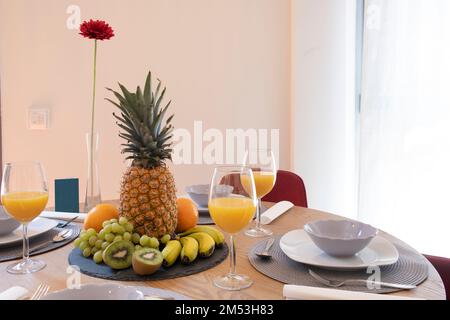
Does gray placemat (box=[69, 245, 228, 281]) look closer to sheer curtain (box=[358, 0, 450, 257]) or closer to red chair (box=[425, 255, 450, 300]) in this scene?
red chair (box=[425, 255, 450, 300])

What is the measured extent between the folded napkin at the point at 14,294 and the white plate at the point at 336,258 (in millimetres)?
568

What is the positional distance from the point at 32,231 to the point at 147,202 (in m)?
0.37

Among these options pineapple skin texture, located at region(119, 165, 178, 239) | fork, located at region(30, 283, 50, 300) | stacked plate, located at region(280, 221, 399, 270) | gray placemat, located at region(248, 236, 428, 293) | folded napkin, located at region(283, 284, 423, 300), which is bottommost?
fork, located at region(30, 283, 50, 300)

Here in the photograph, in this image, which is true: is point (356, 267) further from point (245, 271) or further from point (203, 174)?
point (203, 174)

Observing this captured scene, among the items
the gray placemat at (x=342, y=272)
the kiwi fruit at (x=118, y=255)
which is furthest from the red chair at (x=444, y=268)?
the kiwi fruit at (x=118, y=255)

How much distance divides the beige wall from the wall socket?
0.11 ft

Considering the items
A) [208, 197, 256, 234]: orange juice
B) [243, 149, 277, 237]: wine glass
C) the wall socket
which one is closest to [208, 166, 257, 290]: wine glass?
[208, 197, 256, 234]: orange juice

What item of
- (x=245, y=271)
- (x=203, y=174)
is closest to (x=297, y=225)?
(x=245, y=271)

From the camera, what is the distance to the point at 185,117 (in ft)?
8.87

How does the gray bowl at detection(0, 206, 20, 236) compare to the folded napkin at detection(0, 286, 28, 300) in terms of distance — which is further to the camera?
the gray bowl at detection(0, 206, 20, 236)

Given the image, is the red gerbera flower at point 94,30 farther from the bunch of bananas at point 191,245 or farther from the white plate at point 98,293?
the white plate at point 98,293

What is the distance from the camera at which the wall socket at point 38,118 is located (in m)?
2.47

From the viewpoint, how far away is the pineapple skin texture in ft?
3.40

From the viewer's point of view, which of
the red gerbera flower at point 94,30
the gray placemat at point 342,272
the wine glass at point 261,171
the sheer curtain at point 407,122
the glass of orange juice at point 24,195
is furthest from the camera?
the sheer curtain at point 407,122
